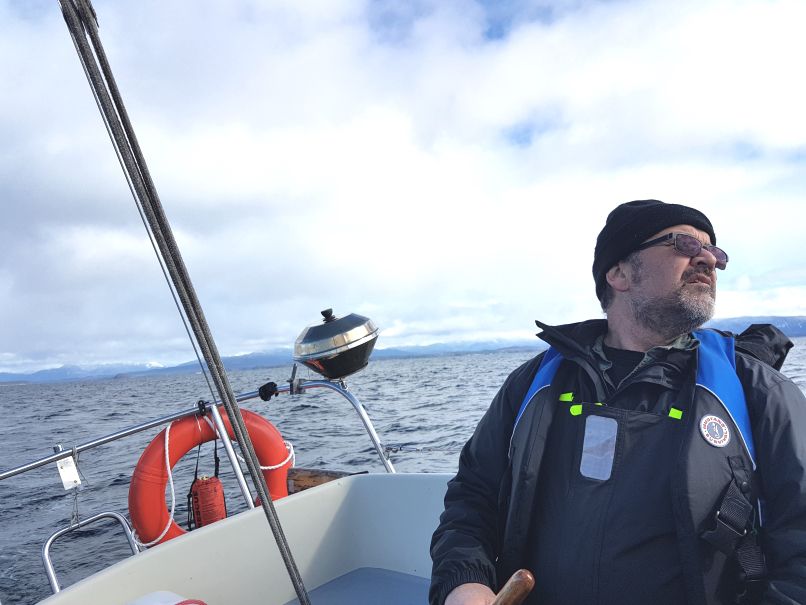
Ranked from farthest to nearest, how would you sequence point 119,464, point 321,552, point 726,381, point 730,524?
1. point 119,464
2. point 321,552
3. point 726,381
4. point 730,524

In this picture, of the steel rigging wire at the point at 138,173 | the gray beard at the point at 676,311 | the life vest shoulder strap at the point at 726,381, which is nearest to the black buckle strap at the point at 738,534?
the life vest shoulder strap at the point at 726,381

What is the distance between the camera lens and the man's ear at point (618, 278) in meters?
1.79

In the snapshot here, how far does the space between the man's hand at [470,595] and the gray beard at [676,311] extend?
880 mm

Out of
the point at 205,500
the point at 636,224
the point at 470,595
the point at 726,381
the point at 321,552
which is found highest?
the point at 636,224

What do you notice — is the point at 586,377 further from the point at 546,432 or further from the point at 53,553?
the point at 53,553

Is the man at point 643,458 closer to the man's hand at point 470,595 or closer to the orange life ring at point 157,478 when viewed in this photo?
the man's hand at point 470,595

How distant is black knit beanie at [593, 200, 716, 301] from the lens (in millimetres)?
1725

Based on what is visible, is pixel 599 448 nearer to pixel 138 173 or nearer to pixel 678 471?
pixel 678 471

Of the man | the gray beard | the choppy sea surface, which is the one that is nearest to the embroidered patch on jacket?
the man

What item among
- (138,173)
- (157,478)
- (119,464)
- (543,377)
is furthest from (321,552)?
(119,464)

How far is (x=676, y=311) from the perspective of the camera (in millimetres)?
1670

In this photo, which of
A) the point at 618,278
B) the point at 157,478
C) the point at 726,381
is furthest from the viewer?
the point at 157,478

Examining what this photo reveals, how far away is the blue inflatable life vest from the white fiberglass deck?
107cm

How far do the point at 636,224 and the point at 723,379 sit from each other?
1.78ft
